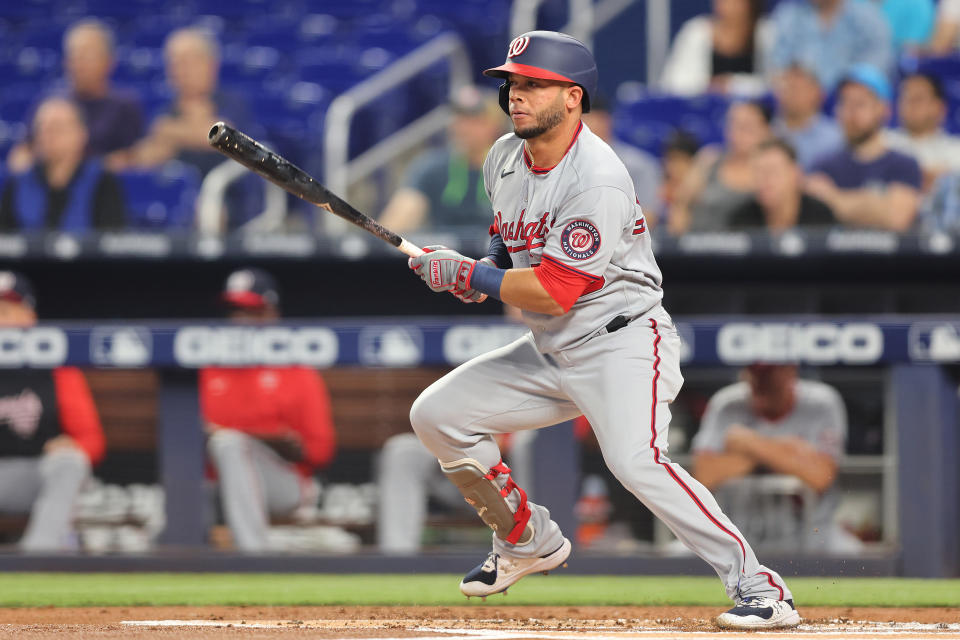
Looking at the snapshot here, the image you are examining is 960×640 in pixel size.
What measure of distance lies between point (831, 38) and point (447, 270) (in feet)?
16.2

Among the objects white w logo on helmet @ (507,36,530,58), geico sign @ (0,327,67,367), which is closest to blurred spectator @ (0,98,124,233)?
geico sign @ (0,327,67,367)

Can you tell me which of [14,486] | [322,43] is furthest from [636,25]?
[14,486]

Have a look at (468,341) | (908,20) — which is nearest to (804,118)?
(908,20)

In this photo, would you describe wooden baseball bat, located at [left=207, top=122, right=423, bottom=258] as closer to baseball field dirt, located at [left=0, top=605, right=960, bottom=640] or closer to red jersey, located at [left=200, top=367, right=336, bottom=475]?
baseball field dirt, located at [left=0, top=605, right=960, bottom=640]

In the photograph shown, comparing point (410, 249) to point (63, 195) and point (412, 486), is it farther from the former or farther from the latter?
point (63, 195)

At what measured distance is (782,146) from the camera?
6.52 metres

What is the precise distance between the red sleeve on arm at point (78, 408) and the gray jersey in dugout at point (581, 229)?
8.17 ft

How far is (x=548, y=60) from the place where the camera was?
336 cm

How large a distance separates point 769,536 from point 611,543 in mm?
608

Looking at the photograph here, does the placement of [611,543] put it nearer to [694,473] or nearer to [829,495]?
[694,473]

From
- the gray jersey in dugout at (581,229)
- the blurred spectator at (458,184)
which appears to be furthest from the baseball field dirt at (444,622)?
the blurred spectator at (458,184)

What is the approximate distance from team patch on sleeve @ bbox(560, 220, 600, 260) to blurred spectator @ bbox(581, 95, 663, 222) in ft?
10.8

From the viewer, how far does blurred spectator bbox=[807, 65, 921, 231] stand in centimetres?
646

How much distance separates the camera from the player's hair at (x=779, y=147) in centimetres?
646
